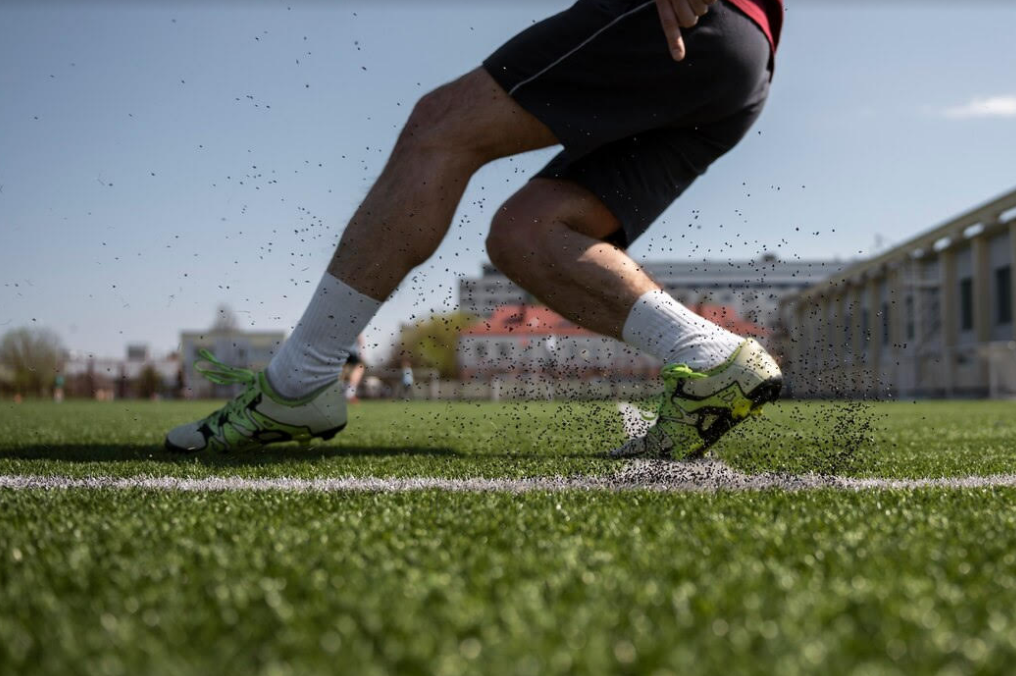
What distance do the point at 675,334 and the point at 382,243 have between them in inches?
35.1

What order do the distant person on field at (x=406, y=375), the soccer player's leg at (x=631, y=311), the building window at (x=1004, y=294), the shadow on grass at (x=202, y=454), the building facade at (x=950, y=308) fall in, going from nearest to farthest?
the soccer player's leg at (x=631, y=311), the shadow on grass at (x=202, y=454), the distant person on field at (x=406, y=375), the building facade at (x=950, y=308), the building window at (x=1004, y=294)

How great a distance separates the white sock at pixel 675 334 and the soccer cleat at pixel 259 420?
97cm

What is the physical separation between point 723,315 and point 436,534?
2124mm

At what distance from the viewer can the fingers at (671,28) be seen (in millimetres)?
2336

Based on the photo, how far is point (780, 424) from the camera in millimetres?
5391

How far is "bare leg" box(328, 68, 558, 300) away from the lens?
248cm

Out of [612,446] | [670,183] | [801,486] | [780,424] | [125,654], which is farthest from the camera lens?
[780,424]

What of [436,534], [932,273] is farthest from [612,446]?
[932,273]

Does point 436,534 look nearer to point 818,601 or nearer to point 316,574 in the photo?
point 316,574

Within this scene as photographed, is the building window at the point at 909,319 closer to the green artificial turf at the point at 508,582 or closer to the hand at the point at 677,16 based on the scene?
the hand at the point at 677,16

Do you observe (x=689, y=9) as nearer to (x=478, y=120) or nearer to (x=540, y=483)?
(x=478, y=120)

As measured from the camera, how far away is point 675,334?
2627 mm

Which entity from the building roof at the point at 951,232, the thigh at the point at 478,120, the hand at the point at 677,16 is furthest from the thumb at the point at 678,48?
the building roof at the point at 951,232

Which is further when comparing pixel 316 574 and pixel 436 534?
pixel 436 534
